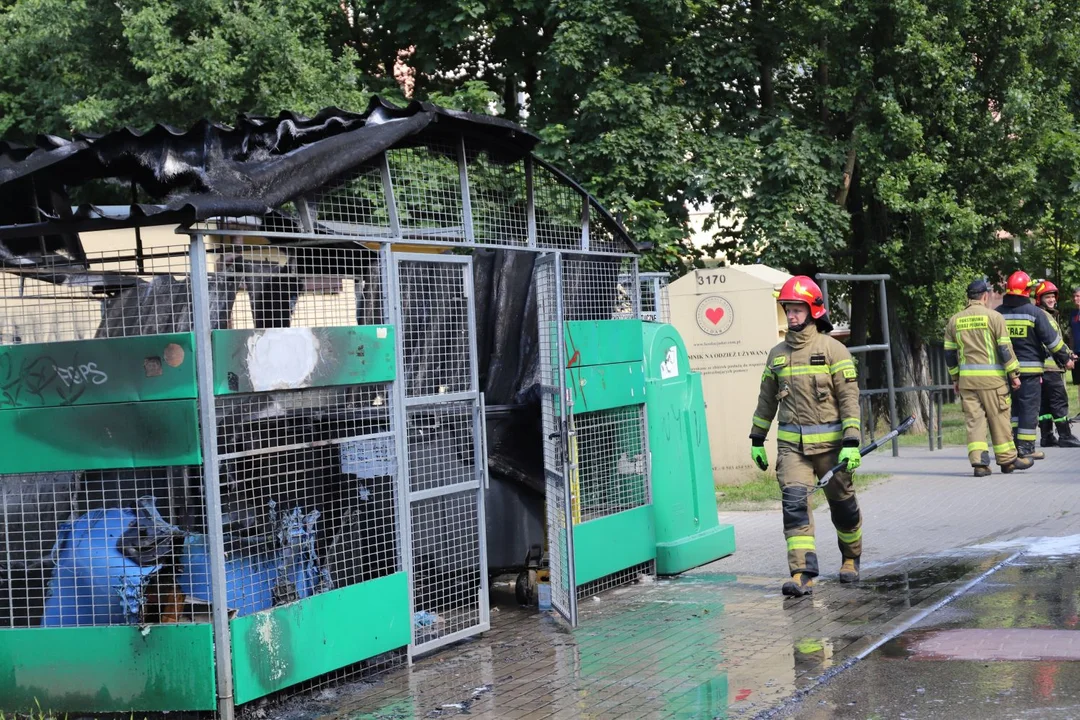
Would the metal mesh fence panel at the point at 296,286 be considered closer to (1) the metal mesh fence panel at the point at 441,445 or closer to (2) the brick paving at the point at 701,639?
(1) the metal mesh fence panel at the point at 441,445

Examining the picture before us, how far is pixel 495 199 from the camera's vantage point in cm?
798

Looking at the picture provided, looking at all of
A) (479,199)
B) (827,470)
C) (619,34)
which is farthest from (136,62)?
(827,470)

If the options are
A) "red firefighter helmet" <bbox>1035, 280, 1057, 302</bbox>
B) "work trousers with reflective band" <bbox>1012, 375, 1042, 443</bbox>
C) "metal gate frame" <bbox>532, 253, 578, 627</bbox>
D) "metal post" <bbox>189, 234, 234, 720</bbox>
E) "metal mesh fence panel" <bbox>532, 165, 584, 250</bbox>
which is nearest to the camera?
"metal post" <bbox>189, 234, 234, 720</bbox>

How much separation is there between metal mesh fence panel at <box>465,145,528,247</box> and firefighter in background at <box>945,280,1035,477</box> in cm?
639

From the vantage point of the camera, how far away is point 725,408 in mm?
13586

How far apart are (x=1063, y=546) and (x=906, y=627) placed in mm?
2837

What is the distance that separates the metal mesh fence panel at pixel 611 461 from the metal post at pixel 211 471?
115 inches

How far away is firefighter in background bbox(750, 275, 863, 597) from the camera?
26.2ft

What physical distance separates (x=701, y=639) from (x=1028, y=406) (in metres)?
8.19

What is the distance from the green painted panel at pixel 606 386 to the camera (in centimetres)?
795

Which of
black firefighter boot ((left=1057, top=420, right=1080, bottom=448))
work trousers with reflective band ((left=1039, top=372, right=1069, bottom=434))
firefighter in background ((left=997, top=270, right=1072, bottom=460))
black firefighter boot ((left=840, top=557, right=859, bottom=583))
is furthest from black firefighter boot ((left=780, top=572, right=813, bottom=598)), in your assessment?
black firefighter boot ((left=1057, top=420, right=1080, bottom=448))

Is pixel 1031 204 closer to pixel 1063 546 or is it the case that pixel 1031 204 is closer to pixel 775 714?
pixel 1063 546

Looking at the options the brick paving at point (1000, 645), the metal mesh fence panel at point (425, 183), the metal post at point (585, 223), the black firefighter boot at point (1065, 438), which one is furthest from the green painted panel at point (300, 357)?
the black firefighter boot at point (1065, 438)

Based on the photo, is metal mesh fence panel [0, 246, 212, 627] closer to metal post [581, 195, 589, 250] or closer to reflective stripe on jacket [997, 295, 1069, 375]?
metal post [581, 195, 589, 250]
